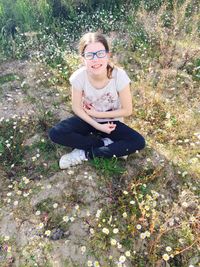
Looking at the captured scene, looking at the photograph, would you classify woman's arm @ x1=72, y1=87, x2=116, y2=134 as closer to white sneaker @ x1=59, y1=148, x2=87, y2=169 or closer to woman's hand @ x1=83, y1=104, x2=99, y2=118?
woman's hand @ x1=83, y1=104, x2=99, y2=118

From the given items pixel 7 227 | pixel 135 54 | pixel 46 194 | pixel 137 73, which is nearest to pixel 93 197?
pixel 46 194

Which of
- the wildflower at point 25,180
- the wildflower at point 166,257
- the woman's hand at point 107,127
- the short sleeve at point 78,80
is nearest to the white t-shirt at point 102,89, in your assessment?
the short sleeve at point 78,80

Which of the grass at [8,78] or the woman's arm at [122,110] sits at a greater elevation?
the woman's arm at [122,110]

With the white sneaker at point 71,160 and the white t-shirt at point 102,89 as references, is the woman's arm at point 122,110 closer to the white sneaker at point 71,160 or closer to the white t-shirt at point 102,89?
the white t-shirt at point 102,89

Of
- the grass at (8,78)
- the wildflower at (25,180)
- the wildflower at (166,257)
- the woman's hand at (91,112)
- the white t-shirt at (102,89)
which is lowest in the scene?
the grass at (8,78)

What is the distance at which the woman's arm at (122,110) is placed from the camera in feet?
14.5

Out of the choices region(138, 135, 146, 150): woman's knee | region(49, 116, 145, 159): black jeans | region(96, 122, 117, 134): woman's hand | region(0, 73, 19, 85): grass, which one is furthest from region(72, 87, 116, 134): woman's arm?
region(0, 73, 19, 85): grass

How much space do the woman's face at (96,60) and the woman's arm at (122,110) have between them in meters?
0.42

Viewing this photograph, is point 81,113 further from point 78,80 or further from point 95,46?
point 95,46

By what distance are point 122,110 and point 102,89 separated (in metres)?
0.36

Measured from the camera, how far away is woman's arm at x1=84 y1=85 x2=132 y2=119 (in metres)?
4.41

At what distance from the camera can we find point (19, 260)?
144 inches

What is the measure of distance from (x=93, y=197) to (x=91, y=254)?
2.35ft

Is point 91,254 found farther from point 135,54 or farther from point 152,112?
point 135,54
